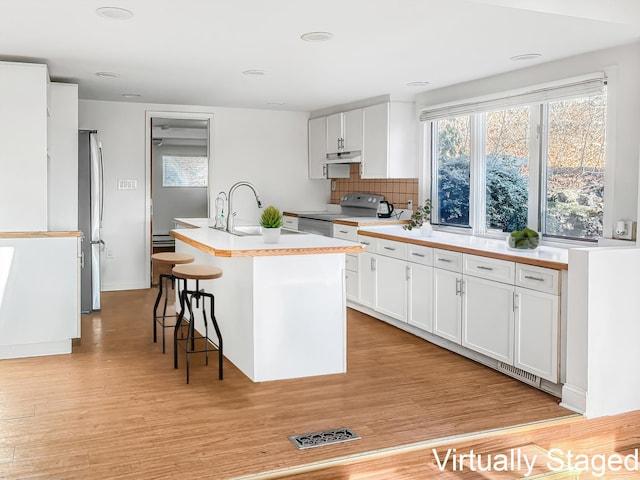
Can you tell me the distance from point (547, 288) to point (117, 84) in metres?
4.24

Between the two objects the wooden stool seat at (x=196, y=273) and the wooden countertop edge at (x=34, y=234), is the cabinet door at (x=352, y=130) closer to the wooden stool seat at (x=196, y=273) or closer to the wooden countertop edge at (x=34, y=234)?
the wooden stool seat at (x=196, y=273)

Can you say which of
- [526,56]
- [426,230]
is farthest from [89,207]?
[526,56]

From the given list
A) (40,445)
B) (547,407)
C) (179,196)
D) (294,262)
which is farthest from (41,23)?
(179,196)

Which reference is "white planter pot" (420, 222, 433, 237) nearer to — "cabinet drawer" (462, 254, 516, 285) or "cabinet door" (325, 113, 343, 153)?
"cabinet drawer" (462, 254, 516, 285)

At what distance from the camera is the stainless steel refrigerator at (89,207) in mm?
5922

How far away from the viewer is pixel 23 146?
4723 millimetres

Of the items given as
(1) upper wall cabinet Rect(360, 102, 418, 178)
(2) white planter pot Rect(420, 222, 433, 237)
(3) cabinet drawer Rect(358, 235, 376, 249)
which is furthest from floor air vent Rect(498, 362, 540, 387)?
(1) upper wall cabinet Rect(360, 102, 418, 178)

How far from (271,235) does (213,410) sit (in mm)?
Result: 1178

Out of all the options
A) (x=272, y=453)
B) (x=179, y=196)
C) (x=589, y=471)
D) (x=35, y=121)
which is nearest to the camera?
(x=272, y=453)

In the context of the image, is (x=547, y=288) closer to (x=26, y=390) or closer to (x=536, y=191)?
(x=536, y=191)

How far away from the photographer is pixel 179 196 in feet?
34.5

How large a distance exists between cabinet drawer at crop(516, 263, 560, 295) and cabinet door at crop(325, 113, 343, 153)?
3563mm

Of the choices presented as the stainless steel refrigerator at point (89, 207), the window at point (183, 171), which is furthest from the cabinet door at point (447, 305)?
the window at point (183, 171)

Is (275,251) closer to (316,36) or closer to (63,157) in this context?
(316,36)
